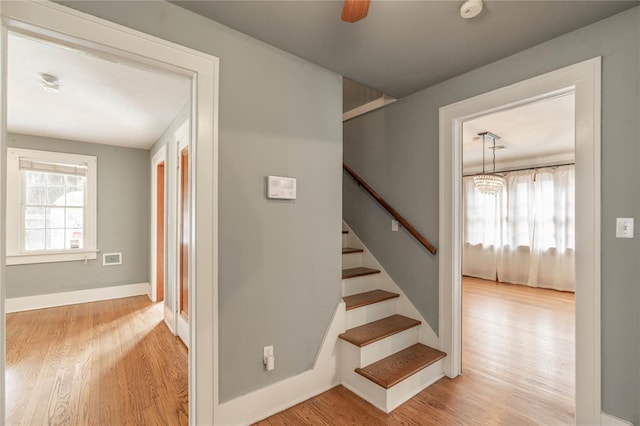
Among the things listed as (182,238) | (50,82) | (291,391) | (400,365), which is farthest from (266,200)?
(50,82)

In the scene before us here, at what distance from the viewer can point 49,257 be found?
4.16 meters

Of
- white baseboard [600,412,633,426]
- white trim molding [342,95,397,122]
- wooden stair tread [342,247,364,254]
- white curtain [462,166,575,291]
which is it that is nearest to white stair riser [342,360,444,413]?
white baseboard [600,412,633,426]

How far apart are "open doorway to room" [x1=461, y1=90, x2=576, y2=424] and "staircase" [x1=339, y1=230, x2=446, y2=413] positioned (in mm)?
494

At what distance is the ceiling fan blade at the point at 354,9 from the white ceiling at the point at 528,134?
5.48 feet

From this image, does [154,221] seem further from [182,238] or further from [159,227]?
[182,238]

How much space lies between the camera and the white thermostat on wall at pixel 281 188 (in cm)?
191

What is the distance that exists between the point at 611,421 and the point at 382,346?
1.31 meters

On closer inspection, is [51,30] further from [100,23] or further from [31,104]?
[31,104]

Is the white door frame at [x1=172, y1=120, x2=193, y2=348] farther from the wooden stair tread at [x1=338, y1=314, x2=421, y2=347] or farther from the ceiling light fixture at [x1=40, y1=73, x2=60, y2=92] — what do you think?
the wooden stair tread at [x1=338, y1=314, x2=421, y2=347]

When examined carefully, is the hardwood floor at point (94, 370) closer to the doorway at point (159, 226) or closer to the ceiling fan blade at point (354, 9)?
the doorway at point (159, 226)

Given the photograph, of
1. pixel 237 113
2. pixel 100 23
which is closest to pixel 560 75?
pixel 237 113

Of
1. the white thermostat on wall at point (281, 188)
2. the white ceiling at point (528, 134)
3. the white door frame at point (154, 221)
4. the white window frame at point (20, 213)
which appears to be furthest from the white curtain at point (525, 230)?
the white window frame at point (20, 213)

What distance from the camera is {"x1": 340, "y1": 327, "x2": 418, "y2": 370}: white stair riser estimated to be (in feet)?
6.93

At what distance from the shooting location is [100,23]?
1374 millimetres
